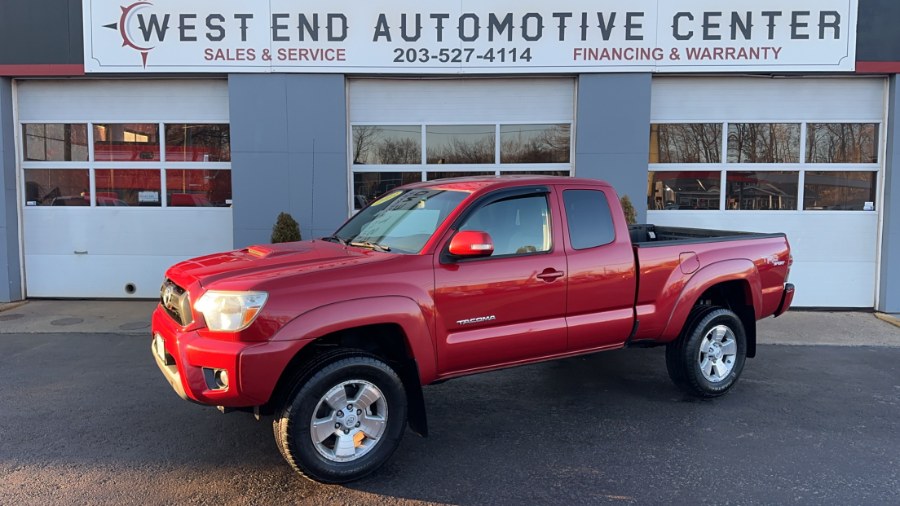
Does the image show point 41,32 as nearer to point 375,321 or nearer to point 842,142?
point 375,321

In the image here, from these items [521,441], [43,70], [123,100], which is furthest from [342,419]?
[43,70]

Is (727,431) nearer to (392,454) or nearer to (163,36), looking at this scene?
(392,454)

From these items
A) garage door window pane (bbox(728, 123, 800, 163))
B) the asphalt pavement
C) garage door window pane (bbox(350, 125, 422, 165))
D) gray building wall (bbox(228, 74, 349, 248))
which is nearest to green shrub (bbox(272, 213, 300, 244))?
gray building wall (bbox(228, 74, 349, 248))

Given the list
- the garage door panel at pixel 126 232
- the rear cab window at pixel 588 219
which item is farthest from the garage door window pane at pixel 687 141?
the garage door panel at pixel 126 232

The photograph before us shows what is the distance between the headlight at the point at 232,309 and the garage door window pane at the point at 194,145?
671 centimetres

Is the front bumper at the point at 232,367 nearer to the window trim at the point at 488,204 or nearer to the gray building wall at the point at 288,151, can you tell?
the window trim at the point at 488,204

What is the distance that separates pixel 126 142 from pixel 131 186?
2.30 feet

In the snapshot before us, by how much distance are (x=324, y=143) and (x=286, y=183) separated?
2.76 ft

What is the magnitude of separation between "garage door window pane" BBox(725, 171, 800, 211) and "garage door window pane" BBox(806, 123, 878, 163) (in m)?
0.57

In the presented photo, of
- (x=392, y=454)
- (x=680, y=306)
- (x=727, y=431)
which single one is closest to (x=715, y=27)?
(x=680, y=306)

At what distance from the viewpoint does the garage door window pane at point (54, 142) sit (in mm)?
9875

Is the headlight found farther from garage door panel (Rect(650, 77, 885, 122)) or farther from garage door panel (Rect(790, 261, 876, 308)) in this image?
garage door panel (Rect(790, 261, 876, 308))

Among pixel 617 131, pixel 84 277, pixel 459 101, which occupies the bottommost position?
pixel 84 277

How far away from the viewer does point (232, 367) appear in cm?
350
